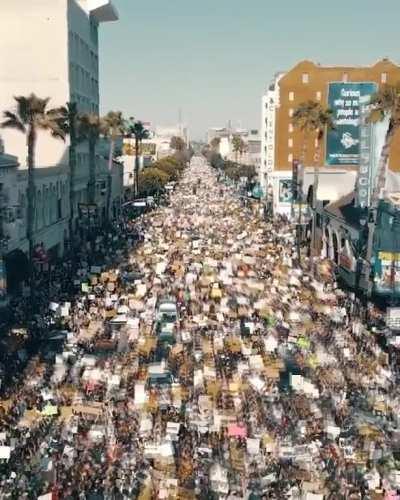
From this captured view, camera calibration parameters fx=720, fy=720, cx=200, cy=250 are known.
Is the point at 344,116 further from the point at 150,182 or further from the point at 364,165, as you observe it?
the point at 364,165

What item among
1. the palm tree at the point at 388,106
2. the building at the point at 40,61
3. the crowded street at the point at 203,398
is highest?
the building at the point at 40,61

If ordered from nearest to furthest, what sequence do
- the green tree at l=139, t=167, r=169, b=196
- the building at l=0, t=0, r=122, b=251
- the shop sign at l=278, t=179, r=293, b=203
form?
the building at l=0, t=0, r=122, b=251
the shop sign at l=278, t=179, r=293, b=203
the green tree at l=139, t=167, r=169, b=196

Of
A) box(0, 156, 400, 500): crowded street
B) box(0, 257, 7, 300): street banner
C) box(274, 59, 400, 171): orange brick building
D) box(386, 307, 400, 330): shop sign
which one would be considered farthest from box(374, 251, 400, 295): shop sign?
box(274, 59, 400, 171): orange brick building

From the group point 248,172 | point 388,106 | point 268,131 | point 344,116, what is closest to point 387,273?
point 388,106

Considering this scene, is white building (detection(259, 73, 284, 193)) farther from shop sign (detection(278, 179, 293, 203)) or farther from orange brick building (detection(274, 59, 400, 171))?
shop sign (detection(278, 179, 293, 203))

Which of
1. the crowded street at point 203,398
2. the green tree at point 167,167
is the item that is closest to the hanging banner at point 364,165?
the crowded street at point 203,398

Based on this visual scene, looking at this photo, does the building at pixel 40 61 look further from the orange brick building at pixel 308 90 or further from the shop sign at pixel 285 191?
the orange brick building at pixel 308 90
